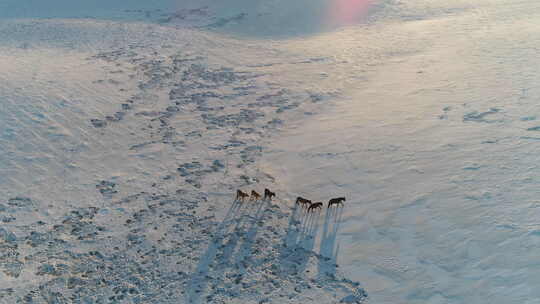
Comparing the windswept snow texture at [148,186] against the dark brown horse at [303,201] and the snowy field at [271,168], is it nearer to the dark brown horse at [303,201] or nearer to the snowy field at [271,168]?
the snowy field at [271,168]

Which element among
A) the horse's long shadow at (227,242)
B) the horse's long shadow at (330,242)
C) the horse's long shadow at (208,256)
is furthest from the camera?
the horse's long shadow at (330,242)

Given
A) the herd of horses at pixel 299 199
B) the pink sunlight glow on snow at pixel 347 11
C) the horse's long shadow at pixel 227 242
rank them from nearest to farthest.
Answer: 1. the horse's long shadow at pixel 227 242
2. the herd of horses at pixel 299 199
3. the pink sunlight glow on snow at pixel 347 11

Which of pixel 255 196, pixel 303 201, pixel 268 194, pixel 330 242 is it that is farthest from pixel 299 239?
pixel 255 196

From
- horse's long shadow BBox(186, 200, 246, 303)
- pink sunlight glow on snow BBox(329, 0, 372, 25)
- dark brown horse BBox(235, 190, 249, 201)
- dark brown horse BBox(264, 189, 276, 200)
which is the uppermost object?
pink sunlight glow on snow BBox(329, 0, 372, 25)

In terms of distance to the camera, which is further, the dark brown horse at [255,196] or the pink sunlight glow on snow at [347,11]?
the pink sunlight glow on snow at [347,11]

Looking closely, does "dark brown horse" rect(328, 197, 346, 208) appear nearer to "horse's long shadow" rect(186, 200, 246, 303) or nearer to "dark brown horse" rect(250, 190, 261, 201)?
"dark brown horse" rect(250, 190, 261, 201)

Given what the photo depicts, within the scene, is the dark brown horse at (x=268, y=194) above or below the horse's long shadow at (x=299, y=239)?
above

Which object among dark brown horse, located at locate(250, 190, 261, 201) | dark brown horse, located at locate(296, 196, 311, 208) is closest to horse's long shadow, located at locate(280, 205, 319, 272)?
dark brown horse, located at locate(296, 196, 311, 208)

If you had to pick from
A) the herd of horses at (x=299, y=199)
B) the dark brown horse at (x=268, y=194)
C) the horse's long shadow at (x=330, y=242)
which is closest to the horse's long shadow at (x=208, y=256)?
the herd of horses at (x=299, y=199)

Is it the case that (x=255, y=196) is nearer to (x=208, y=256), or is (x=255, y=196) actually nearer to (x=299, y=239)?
(x=299, y=239)
